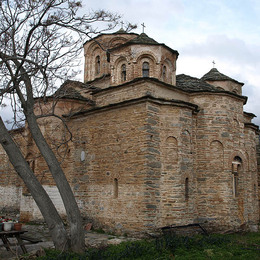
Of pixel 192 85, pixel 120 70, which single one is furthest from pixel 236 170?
pixel 120 70

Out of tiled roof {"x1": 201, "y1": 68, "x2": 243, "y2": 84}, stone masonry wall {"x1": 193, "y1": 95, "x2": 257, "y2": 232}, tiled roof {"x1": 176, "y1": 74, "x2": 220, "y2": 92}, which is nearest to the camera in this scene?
stone masonry wall {"x1": 193, "y1": 95, "x2": 257, "y2": 232}

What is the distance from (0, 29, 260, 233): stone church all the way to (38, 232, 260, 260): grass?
168cm

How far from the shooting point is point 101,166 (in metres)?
10.5

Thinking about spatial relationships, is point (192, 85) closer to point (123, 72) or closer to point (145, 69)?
point (145, 69)

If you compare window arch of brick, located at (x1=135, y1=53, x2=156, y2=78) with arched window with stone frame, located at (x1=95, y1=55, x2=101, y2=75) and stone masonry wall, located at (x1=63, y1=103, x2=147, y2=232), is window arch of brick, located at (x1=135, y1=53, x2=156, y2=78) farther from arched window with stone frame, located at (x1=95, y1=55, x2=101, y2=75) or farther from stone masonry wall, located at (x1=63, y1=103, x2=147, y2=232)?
arched window with stone frame, located at (x1=95, y1=55, x2=101, y2=75)

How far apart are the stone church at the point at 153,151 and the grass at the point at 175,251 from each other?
1680 millimetres

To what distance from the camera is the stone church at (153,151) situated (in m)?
9.34

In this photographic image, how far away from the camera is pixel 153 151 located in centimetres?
934

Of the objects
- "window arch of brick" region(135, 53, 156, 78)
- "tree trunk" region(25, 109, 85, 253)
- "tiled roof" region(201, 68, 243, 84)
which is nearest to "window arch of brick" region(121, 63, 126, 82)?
"window arch of brick" region(135, 53, 156, 78)

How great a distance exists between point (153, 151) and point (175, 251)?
3201 millimetres

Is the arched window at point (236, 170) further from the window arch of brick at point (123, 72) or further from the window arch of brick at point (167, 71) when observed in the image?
the window arch of brick at point (123, 72)

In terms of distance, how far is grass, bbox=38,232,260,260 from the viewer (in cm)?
622

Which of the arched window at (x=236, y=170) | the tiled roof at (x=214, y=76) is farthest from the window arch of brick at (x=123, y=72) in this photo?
the arched window at (x=236, y=170)

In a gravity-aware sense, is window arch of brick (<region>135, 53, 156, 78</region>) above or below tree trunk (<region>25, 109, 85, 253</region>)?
above
